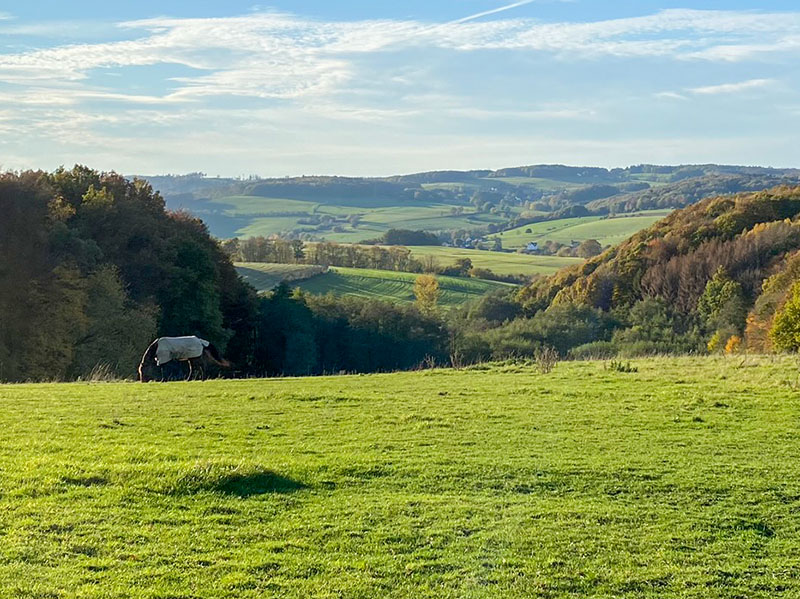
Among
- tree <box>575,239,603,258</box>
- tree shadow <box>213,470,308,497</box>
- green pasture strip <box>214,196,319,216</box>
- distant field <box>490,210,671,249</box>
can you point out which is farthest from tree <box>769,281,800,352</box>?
green pasture strip <box>214,196,319,216</box>

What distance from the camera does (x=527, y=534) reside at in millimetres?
8352

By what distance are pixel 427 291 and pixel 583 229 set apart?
76929 millimetres

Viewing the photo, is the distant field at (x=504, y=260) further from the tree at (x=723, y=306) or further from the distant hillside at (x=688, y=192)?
the distant hillside at (x=688, y=192)

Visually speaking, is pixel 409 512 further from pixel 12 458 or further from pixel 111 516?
pixel 12 458

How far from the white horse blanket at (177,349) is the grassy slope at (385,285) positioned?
5476cm

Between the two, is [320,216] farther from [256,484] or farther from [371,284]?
[256,484]

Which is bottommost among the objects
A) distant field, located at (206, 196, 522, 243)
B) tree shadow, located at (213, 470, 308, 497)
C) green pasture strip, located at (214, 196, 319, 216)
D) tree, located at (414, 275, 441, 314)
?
tree, located at (414, 275, 441, 314)

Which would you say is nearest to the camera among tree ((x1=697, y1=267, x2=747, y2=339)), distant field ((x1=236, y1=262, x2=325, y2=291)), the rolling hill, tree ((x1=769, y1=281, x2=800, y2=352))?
→ tree ((x1=769, y1=281, x2=800, y2=352))

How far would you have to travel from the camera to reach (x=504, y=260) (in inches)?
4675

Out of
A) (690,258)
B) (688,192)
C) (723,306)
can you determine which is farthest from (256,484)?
(688,192)

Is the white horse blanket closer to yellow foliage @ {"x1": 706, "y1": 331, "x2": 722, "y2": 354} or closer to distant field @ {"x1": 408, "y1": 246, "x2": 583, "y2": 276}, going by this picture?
yellow foliage @ {"x1": 706, "y1": 331, "x2": 722, "y2": 354}

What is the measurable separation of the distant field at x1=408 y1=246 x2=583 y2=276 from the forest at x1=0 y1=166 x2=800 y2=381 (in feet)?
84.1

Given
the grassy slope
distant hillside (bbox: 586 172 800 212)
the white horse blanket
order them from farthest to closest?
distant hillside (bbox: 586 172 800 212) < the grassy slope < the white horse blanket

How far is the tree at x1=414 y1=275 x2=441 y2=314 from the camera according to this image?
81.7 m
